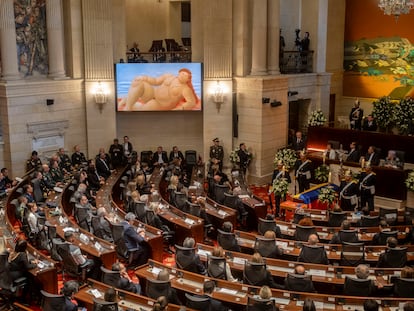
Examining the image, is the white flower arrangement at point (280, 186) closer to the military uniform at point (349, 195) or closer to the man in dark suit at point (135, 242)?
the military uniform at point (349, 195)

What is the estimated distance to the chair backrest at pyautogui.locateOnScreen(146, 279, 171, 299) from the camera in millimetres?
9711

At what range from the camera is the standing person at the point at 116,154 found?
2111cm

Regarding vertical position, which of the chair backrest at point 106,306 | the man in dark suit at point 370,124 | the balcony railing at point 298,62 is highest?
the balcony railing at point 298,62

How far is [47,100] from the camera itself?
65.8 ft

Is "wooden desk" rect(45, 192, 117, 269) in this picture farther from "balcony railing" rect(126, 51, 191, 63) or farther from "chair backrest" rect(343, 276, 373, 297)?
"balcony railing" rect(126, 51, 191, 63)

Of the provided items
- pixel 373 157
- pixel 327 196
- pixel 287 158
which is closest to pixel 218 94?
pixel 287 158

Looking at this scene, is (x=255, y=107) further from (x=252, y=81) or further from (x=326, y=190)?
(x=326, y=190)

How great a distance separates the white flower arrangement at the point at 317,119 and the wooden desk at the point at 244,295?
44.5 feet

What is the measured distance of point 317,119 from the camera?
22.9m

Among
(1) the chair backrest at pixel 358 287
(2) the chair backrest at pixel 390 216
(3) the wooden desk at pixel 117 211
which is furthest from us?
(2) the chair backrest at pixel 390 216

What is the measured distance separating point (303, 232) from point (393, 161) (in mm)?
7527

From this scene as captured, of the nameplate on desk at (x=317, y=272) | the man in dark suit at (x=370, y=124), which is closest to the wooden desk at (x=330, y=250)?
the nameplate on desk at (x=317, y=272)

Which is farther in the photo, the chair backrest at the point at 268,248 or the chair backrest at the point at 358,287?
the chair backrest at the point at 268,248

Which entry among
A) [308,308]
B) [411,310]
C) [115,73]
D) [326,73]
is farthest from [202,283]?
[326,73]
